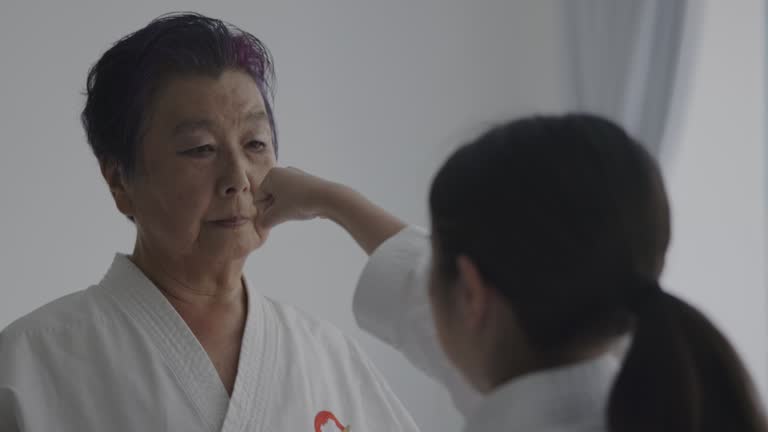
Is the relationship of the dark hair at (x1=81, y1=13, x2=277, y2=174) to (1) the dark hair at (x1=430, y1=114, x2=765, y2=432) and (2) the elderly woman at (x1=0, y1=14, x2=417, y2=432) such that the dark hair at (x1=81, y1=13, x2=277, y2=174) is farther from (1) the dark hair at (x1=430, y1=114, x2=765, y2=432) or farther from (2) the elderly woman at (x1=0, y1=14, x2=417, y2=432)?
(1) the dark hair at (x1=430, y1=114, x2=765, y2=432)

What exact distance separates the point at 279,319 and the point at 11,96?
3.18 ft

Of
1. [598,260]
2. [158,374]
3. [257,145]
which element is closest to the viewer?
[598,260]

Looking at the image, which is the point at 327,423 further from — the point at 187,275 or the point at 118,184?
the point at 118,184

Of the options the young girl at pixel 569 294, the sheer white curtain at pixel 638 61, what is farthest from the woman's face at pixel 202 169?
the sheer white curtain at pixel 638 61

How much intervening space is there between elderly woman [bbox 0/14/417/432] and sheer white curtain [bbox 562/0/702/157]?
139 centimetres

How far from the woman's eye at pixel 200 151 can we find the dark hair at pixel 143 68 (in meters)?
0.09

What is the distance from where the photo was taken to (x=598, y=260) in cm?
83

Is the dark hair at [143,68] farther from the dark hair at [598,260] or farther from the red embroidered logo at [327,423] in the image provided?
the dark hair at [598,260]

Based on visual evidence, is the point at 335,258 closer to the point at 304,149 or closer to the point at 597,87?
the point at 304,149

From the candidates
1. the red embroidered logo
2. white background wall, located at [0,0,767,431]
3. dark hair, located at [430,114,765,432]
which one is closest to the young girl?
dark hair, located at [430,114,765,432]

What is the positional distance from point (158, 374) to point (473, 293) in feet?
2.40

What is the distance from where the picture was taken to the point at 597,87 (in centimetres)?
297

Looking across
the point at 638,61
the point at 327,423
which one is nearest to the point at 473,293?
the point at 327,423

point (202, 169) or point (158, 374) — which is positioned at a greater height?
point (202, 169)
